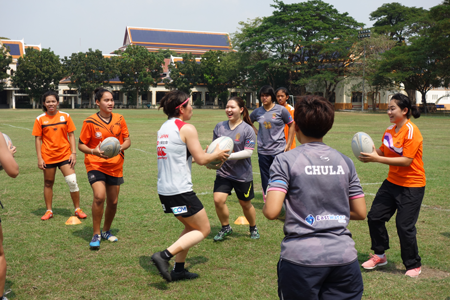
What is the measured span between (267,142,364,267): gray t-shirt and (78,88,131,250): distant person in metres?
3.51

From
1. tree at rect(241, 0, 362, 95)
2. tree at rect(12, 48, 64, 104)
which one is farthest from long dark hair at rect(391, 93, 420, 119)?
tree at rect(12, 48, 64, 104)

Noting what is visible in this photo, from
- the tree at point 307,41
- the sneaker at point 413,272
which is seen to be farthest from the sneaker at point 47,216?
the tree at point 307,41

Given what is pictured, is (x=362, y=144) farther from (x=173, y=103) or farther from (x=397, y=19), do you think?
(x=397, y=19)

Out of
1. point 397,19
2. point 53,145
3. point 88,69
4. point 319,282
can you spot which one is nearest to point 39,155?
point 53,145

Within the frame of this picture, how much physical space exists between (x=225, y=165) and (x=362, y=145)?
214cm

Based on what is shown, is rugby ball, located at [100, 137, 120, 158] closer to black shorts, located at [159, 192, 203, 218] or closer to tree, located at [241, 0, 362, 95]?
black shorts, located at [159, 192, 203, 218]

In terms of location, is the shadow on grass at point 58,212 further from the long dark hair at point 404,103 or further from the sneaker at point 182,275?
the long dark hair at point 404,103

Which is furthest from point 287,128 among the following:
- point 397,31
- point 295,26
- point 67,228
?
point 397,31

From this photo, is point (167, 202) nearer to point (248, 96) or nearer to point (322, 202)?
point (322, 202)

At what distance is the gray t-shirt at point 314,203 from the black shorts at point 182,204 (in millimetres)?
1871

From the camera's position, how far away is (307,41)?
5822cm

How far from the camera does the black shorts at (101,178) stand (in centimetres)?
567

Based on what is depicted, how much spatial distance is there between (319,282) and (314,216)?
0.41 m

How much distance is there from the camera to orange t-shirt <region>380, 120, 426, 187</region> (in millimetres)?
4730
